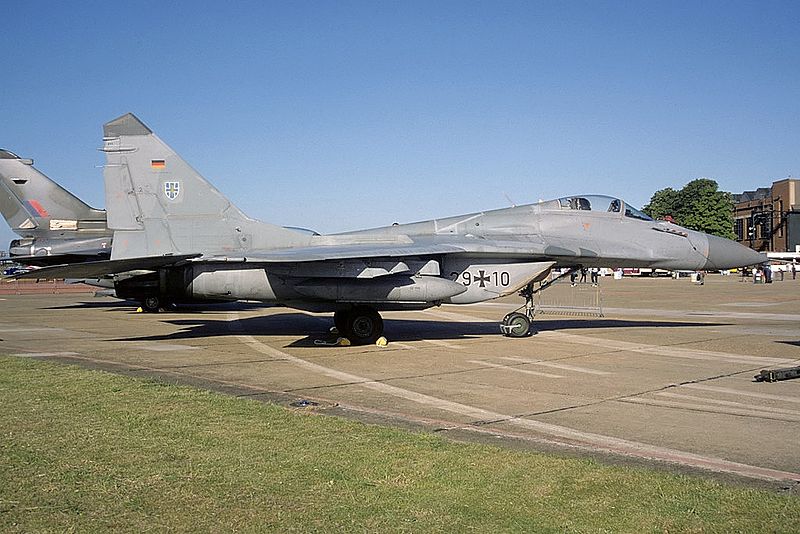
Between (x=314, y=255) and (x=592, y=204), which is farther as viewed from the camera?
(x=592, y=204)

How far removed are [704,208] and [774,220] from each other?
28.1 feet

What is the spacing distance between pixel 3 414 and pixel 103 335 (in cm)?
1046

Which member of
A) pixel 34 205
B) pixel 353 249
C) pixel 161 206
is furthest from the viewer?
pixel 34 205

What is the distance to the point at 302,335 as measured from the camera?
1711cm

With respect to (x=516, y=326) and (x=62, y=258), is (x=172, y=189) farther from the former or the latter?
(x=62, y=258)

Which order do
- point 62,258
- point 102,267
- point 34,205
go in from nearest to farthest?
1. point 102,267
2. point 62,258
3. point 34,205

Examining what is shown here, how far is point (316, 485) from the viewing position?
500 centimetres

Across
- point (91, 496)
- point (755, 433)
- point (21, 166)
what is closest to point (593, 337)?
point (755, 433)

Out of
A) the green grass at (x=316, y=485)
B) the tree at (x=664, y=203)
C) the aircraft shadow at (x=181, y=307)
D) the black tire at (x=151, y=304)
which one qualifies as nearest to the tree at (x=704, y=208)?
the tree at (x=664, y=203)

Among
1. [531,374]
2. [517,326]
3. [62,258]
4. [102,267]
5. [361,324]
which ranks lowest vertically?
[531,374]

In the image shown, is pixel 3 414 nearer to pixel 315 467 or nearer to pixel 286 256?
pixel 315 467

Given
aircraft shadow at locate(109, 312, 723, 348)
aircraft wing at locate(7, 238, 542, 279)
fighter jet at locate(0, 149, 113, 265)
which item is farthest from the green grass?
fighter jet at locate(0, 149, 113, 265)

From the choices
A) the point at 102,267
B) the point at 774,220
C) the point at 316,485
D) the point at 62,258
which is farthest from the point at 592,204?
the point at 774,220

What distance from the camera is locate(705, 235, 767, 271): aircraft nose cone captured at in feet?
54.3
